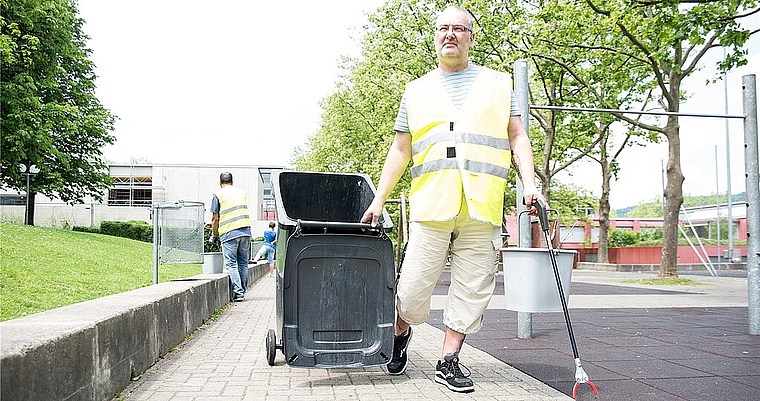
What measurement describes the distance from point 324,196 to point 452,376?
1921 millimetres

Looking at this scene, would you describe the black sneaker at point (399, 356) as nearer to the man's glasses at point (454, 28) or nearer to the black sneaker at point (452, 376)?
the black sneaker at point (452, 376)

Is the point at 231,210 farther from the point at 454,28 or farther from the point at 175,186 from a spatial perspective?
the point at 175,186

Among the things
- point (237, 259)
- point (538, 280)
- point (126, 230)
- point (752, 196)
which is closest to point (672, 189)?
point (752, 196)

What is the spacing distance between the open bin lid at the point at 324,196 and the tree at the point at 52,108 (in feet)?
78.5

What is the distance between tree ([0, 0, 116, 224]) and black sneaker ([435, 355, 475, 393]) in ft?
84.0

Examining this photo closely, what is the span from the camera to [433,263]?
473 centimetres

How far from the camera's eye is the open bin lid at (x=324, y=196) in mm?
5805

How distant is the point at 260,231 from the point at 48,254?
44803mm

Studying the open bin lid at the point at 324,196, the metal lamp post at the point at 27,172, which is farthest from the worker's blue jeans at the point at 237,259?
the metal lamp post at the point at 27,172

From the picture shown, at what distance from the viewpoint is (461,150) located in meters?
4.62

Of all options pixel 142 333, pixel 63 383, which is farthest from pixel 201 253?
pixel 63 383

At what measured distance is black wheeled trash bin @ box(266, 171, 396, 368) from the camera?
4.84 m

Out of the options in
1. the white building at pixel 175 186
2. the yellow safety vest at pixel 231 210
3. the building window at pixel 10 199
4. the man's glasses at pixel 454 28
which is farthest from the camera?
the white building at pixel 175 186

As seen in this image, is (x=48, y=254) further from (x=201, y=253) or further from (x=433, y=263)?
(x=433, y=263)
